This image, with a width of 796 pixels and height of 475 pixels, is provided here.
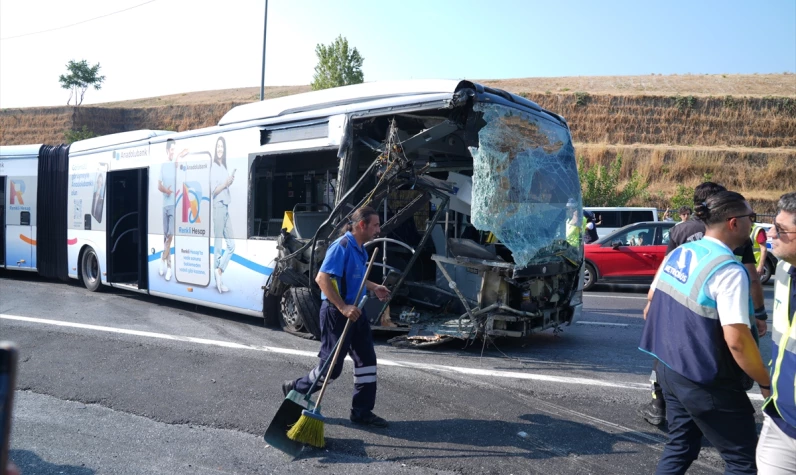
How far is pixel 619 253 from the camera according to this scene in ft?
44.4

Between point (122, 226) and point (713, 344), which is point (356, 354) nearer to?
point (713, 344)

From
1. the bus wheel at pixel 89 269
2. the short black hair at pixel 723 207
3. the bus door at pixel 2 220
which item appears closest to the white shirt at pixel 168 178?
the bus wheel at pixel 89 269

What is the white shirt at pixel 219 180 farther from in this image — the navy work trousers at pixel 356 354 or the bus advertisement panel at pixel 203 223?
the navy work trousers at pixel 356 354

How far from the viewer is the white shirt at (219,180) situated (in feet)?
29.2

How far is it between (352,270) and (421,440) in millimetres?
1344

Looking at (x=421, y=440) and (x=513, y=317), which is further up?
(x=513, y=317)

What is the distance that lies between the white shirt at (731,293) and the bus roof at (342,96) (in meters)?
3.97

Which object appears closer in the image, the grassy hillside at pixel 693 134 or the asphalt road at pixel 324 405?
the asphalt road at pixel 324 405

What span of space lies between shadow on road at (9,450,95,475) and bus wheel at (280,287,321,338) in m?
3.56

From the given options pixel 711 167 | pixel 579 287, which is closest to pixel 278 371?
pixel 579 287

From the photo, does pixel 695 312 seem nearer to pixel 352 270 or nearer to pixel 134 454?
pixel 352 270

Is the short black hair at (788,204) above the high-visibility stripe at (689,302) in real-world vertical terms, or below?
above

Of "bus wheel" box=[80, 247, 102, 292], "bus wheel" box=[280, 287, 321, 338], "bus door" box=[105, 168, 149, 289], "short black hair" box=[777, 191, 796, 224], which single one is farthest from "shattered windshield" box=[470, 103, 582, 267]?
"bus wheel" box=[80, 247, 102, 292]

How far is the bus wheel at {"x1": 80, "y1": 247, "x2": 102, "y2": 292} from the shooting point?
12.3 meters
